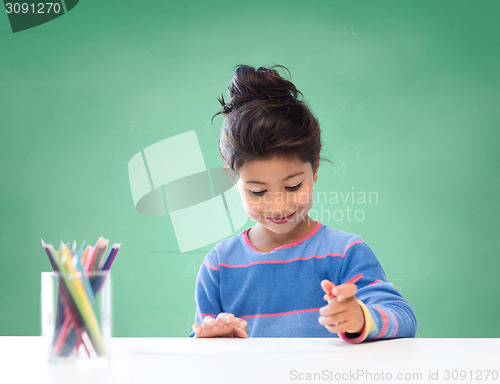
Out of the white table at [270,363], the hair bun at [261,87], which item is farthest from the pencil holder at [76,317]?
the hair bun at [261,87]

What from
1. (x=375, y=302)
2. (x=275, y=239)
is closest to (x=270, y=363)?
(x=375, y=302)

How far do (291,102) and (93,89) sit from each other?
65.8 inches

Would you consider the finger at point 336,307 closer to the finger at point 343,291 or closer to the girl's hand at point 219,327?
the finger at point 343,291

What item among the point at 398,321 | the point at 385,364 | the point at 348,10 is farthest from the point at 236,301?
the point at 348,10

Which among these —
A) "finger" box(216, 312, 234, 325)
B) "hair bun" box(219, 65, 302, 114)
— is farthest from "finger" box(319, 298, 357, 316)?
"hair bun" box(219, 65, 302, 114)

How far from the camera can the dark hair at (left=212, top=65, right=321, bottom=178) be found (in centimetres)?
108

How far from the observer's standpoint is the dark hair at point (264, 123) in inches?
42.5

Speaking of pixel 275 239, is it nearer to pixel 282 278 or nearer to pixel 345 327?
pixel 282 278

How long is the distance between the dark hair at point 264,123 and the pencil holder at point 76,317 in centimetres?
53

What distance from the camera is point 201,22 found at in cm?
262

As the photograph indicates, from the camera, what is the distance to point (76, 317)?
0.59 meters

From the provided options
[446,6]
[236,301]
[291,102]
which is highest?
[446,6]

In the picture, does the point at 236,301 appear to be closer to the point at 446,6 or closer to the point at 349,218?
the point at 349,218

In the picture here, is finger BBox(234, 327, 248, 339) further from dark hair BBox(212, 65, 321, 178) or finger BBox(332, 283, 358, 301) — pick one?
dark hair BBox(212, 65, 321, 178)
